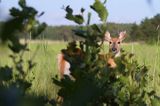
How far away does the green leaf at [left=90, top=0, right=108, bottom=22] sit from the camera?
180cm

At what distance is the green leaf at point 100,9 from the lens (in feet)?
5.90

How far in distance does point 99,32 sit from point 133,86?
535 millimetres

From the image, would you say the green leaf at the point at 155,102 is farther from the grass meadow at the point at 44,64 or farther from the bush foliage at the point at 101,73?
the grass meadow at the point at 44,64

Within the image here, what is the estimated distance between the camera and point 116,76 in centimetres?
216

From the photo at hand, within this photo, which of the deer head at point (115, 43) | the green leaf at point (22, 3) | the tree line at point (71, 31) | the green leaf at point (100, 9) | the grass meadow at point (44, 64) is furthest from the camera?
the deer head at point (115, 43)

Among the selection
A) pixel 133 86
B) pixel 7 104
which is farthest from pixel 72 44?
pixel 7 104

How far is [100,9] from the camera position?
184 cm

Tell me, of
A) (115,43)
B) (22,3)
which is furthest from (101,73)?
(115,43)

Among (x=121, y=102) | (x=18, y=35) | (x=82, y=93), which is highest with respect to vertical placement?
(x=18, y=35)

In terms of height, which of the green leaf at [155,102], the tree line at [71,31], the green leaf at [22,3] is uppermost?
the green leaf at [22,3]

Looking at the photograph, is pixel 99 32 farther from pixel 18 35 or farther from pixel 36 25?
pixel 18 35

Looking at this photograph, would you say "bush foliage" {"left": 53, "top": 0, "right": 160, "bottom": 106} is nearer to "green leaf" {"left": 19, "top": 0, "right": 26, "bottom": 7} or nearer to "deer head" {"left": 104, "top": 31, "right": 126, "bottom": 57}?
"deer head" {"left": 104, "top": 31, "right": 126, "bottom": 57}

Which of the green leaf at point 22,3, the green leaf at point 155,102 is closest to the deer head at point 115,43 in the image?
the green leaf at point 155,102

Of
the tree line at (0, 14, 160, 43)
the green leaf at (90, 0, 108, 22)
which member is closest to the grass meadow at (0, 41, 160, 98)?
the tree line at (0, 14, 160, 43)
